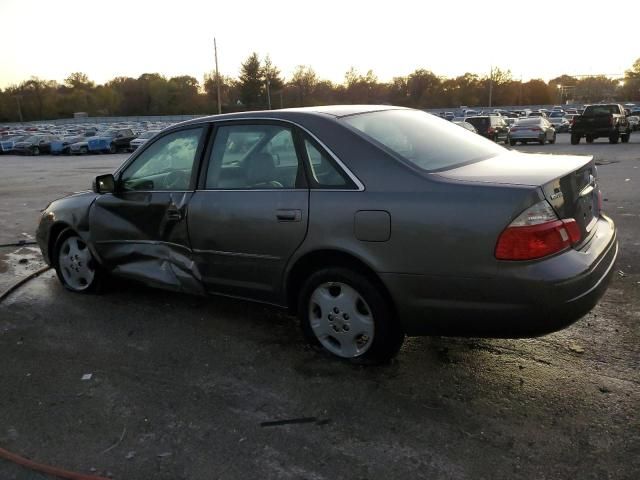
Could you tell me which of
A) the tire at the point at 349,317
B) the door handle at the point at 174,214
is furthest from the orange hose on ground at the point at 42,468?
the door handle at the point at 174,214

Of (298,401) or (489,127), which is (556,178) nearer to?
(298,401)

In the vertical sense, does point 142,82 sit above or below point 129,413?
above

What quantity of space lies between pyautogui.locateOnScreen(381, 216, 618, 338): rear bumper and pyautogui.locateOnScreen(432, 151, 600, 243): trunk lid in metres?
0.21

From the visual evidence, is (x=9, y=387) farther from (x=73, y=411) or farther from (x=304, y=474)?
(x=304, y=474)

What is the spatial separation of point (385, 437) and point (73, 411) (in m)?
1.76

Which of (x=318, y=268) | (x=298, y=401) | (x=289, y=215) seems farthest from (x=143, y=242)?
(x=298, y=401)

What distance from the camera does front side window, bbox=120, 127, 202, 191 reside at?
4340 mm

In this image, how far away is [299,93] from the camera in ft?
320

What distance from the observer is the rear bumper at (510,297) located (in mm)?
2924

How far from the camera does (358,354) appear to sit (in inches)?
142

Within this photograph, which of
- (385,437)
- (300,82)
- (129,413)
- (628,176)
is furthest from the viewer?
(300,82)

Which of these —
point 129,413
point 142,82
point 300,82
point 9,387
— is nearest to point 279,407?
point 129,413

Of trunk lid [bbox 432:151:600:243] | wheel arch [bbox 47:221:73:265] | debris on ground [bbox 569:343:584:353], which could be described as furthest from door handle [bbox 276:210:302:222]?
wheel arch [bbox 47:221:73:265]

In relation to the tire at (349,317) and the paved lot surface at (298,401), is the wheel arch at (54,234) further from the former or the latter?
the tire at (349,317)
